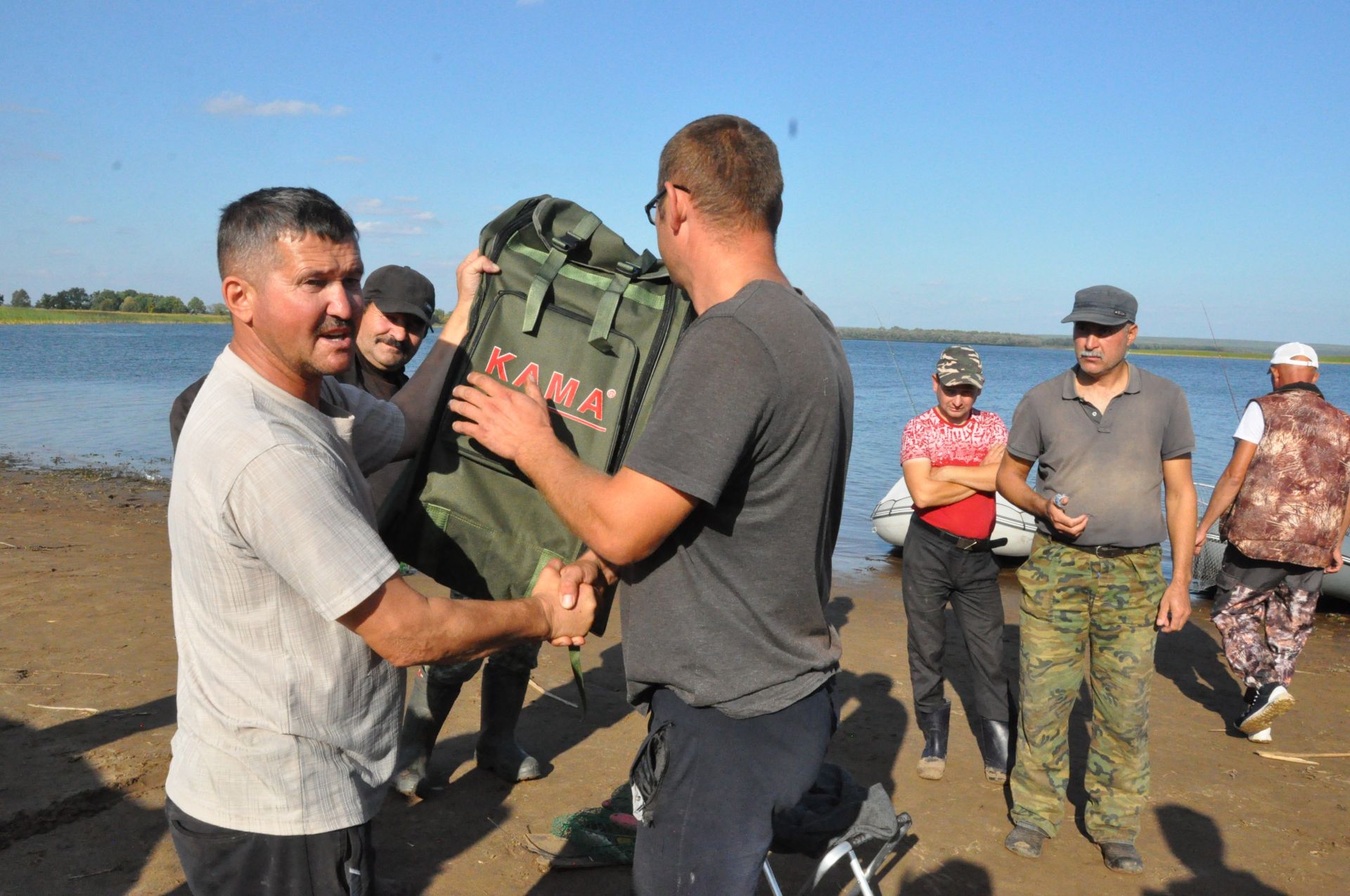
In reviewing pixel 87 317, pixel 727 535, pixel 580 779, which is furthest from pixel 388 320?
Answer: pixel 87 317

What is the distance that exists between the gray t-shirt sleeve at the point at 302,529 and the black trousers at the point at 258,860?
546 millimetres

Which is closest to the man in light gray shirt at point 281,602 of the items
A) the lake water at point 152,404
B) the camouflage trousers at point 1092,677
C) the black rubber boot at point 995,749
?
the camouflage trousers at point 1092,677

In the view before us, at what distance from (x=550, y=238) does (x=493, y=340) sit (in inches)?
14.3

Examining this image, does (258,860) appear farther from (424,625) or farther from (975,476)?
(975,476)

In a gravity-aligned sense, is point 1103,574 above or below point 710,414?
below

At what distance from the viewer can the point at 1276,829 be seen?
488 centimetres

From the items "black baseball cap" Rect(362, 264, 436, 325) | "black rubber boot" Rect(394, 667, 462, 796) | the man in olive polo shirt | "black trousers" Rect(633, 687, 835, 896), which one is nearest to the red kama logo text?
"black trousers" Rect(633, 687, 835, 896)

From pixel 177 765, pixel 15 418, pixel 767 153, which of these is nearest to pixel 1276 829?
pixel 767 153

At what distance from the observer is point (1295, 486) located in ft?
20.9

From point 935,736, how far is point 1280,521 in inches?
113

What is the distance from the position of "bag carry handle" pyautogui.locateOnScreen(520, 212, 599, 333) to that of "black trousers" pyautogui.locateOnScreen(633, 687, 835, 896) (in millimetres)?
1156

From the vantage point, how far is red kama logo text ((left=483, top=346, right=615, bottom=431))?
272 centimetres

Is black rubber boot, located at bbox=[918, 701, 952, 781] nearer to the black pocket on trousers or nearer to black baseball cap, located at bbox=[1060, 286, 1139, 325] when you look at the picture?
black baseball cap, located at bbox=[1060, 286, 1139, 325]

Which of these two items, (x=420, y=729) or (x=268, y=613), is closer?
(x=268, y=613)
